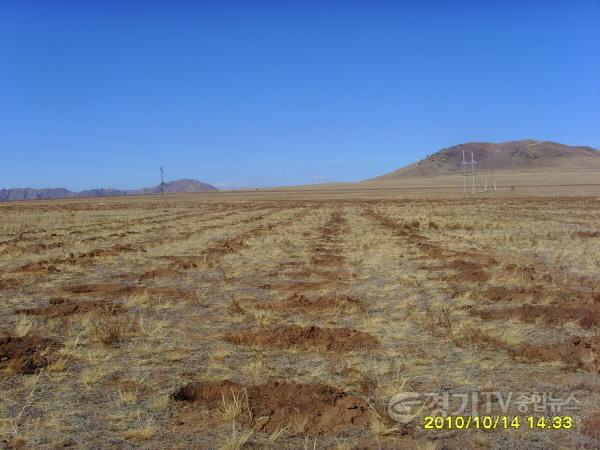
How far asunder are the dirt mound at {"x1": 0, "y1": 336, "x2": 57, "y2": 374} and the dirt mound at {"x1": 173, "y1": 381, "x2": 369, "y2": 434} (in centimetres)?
222

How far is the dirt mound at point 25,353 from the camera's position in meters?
6.90

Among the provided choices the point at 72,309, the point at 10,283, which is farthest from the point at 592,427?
the point at 10,283

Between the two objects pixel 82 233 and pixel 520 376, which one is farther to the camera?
pixel 82 233

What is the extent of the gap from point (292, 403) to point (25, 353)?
399 cm

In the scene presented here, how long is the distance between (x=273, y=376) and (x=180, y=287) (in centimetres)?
652

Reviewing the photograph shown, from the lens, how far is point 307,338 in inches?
322

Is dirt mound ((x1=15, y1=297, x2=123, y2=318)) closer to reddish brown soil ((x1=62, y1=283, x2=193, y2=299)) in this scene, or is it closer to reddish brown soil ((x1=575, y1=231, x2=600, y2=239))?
reddish brown soil ((x1=62, y1=283, x2=193, y2=299))

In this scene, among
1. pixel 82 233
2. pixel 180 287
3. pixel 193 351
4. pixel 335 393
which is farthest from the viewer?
pixel 82 233

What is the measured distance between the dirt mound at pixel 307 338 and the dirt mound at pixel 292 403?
1626 mm

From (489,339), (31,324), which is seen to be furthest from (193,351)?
(489,339)

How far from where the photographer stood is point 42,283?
44.0 feet

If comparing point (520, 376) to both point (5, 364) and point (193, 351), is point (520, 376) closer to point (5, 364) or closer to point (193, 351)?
point (193, 351)

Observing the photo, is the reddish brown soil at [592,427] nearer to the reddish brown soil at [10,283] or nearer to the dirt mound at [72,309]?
the dirt mound at [72,309]

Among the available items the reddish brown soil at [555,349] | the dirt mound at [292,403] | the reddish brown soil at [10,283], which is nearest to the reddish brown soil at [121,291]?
the reddish brown soil at [10,283]
